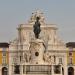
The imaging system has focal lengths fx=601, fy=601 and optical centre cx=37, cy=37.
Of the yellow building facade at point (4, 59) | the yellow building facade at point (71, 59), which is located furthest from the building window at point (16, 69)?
the yellow building facade at point (71, 59)

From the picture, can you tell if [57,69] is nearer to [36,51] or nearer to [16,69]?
[36,51]

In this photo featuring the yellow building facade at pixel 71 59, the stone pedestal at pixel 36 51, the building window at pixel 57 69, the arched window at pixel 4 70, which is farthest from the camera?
the arched window at pixel 4 70

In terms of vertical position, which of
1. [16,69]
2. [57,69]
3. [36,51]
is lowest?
[57,69]

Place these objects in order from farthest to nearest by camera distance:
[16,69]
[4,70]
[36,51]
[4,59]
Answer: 1. [4,70]
2. [4,59]
3. [36,51]
4. [16,69]

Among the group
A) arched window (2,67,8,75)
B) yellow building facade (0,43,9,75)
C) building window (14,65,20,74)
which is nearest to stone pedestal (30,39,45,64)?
building window (14,65,20,74)

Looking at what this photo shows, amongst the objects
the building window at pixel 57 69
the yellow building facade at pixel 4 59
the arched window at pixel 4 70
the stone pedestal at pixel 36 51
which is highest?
the yellow building facade at pixel 4 59

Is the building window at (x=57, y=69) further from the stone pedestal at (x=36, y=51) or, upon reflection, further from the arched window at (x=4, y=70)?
the arched window at (x=4, y=70)

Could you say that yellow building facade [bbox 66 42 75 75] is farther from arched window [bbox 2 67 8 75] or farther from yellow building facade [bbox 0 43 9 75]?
arched window [bbox 2 67 8 75]

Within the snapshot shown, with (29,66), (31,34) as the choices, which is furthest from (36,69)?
(31,34)

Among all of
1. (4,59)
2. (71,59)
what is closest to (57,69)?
(4,59)

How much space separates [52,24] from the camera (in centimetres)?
12800

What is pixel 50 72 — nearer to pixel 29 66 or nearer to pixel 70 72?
pixel 29 66

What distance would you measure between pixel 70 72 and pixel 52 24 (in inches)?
429

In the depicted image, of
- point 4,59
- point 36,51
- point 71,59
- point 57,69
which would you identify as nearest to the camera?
point 57,69
